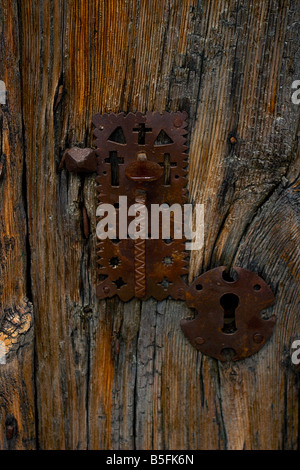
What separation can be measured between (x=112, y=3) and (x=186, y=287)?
0.67m

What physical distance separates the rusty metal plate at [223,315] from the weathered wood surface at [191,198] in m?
0.03

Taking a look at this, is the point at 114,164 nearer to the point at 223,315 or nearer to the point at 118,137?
the point at 118,137

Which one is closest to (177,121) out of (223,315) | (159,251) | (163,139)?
(163,139)

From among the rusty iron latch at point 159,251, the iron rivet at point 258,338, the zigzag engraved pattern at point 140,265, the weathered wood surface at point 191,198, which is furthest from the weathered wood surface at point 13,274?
the iron rivet at point 258,338

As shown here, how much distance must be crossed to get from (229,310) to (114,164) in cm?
46

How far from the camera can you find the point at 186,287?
0.99 metres

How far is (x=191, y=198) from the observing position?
0.97 meters

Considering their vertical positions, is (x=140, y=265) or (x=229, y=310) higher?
(x=140, y=265)

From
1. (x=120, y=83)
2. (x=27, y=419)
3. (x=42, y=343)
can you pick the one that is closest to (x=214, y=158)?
(x=120, y=83)

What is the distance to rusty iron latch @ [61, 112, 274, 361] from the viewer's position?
95 centimetres

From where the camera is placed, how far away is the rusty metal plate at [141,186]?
3.09ft

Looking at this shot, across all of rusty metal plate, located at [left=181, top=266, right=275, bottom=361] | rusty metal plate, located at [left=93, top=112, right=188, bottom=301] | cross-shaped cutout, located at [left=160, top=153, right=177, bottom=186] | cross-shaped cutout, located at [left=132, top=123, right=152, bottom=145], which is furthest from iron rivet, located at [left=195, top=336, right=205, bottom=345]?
cross-shaped cutout, located at [left=132, top=123, right=152, bottom=145]

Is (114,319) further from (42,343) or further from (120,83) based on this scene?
(120,83)

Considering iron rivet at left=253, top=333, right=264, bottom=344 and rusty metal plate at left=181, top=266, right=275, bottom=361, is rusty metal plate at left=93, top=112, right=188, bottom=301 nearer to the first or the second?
rusty metal plate at left=181, top=266, right=275, bottom=361
